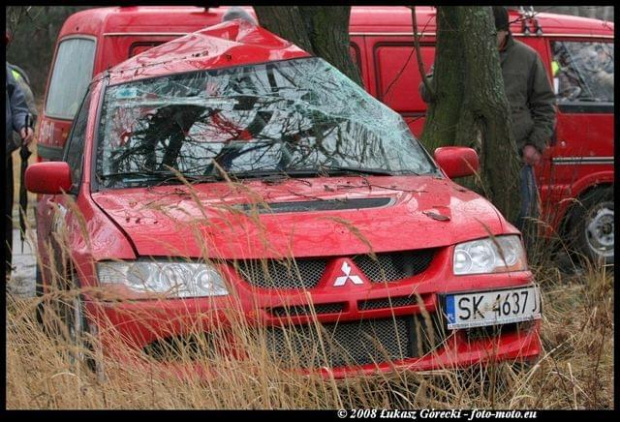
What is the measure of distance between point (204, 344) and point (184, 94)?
81.3 inches

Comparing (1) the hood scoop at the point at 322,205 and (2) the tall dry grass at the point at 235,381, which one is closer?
(2) the tall dry grass at the point at 235,381

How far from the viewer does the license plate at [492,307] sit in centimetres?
477

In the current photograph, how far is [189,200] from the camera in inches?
205

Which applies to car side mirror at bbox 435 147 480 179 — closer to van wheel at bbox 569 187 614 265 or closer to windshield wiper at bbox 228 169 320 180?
windshield wiper at bbox 228 169 320 180

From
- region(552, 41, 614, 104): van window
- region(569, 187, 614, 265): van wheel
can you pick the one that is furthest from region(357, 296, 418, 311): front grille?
region(552, 41, 614, 104): van window

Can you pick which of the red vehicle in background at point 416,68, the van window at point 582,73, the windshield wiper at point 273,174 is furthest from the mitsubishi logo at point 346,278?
the van window at point 582,73

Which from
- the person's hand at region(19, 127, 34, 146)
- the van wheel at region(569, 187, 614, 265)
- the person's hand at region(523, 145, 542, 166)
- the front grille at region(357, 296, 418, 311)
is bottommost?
the van wheel at region(569, 187, 614, 265)

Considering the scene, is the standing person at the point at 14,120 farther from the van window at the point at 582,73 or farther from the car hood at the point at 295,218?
the van window at the point at 582,73

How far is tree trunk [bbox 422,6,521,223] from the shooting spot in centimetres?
746

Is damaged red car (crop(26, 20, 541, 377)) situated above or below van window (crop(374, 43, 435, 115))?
above

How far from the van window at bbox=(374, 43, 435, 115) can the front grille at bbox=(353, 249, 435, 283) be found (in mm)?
5155

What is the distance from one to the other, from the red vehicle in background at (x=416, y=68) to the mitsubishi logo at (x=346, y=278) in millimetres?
4870

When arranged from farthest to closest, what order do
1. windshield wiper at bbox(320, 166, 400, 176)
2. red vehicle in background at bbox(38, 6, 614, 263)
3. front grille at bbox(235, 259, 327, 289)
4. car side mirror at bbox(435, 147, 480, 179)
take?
red vehicle in background at bbox(38, 6, 614, 263) < car side mirror at bbox(435, 147, 480, 179) < windshield wiper at bbox(320, 166, 400, 176) < front grille at bbox(235, 259, 327, 289)

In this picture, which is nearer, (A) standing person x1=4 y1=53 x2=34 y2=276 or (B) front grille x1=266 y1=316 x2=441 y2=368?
(B) front grille x1=266 y1=316 x2=441 y2=368
